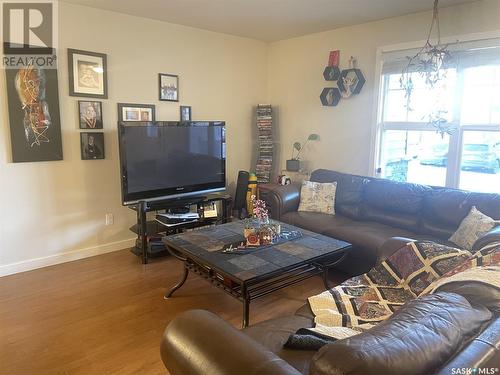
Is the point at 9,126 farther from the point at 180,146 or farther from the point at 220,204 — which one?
the point at 220,204

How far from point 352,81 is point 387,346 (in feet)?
11.9

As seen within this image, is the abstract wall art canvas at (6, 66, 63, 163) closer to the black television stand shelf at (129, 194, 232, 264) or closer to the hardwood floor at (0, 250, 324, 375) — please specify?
the black television stand shelf at (129, 194, 232, 264)

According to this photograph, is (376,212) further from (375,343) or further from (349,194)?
(375,343)

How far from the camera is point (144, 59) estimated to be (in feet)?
12.8

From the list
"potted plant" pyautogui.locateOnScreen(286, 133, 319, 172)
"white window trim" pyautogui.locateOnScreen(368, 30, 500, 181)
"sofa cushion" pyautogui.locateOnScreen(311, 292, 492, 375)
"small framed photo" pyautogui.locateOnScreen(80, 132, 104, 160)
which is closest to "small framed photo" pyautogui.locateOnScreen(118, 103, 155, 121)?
"small framed photo" pyautogui.locateOnScreen(80, 132, 104, 160)

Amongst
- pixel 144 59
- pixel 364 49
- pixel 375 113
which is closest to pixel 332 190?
pixel 375 113

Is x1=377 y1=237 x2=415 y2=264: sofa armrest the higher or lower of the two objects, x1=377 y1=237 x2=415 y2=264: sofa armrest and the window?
the lower

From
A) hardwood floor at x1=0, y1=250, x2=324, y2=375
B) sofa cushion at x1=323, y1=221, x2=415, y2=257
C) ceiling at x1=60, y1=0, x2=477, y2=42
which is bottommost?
hardwood floor at x1=0, y1=250, x2=324, y2=375

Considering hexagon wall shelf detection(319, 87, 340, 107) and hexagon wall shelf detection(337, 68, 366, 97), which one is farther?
hexagon wall shelf detection(319, 87, 340, 107)

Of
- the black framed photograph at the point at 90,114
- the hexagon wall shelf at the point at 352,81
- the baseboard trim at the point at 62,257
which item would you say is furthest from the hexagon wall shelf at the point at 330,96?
the baseboard trim at the point at 62,257

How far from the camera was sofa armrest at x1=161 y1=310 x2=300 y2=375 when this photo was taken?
42.0 inches

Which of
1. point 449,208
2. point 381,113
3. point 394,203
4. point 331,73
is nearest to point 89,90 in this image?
point 331,73

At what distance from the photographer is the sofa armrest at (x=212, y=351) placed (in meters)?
1.07

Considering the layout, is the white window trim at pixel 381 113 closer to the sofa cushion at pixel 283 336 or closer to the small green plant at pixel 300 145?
the small green plant at pixel 300 145
